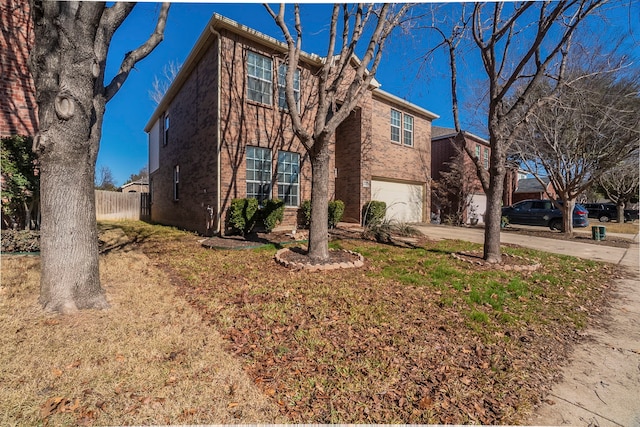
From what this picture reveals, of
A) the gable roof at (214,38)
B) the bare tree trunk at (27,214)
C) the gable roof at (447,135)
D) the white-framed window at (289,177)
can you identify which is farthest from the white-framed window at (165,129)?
the gable roof at (447,135)

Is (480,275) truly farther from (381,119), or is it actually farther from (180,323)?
(381,119)

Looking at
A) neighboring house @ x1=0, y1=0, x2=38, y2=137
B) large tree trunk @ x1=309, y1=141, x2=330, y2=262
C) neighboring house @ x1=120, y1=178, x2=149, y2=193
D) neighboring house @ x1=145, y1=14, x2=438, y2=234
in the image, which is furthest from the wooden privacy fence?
large tree trunk @ x1=309, y1=141, x2=330, y2=262

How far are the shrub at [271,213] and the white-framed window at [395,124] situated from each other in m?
7.96

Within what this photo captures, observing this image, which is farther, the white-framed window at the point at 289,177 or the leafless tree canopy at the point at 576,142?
the white-framed window at the point at 289,177

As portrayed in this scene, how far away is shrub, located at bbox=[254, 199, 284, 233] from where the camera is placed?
8.80 meters

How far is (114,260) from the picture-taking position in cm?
547

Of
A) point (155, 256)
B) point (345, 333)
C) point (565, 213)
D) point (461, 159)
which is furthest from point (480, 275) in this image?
point (461, 159)

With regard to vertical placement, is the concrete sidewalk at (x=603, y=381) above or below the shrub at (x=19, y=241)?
below

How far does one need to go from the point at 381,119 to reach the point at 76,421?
542 inches

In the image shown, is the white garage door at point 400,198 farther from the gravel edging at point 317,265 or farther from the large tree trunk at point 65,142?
the large tree trunk at point 65,142

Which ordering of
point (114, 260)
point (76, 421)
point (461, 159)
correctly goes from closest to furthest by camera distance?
point (76, 421) < point (114, 260) < point (461, 159)

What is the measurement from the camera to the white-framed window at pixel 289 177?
982 cm

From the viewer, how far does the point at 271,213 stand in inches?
348

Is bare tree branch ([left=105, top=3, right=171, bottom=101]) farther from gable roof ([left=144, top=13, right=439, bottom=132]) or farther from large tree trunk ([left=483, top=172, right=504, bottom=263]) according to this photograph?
large tree trunk ([left=483, top=172, right=504, bottom=263])
